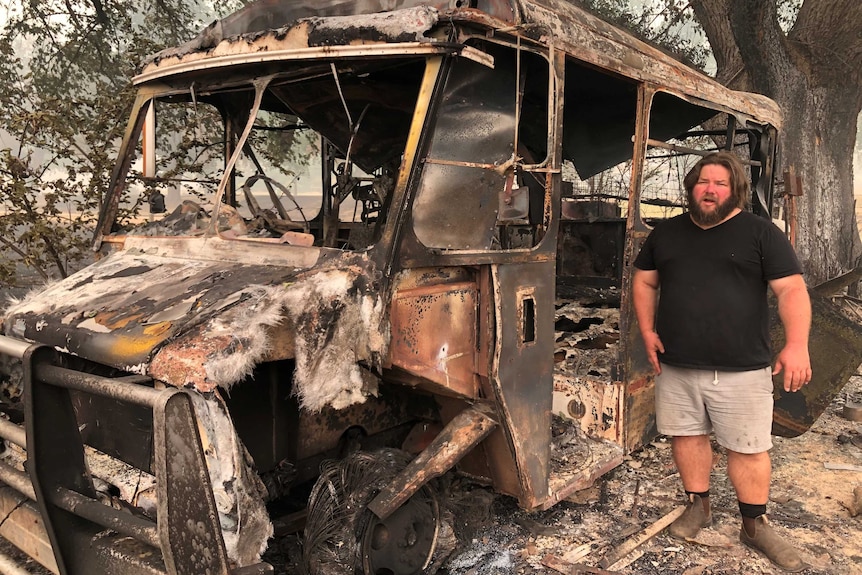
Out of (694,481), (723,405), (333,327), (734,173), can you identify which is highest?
(734,173)

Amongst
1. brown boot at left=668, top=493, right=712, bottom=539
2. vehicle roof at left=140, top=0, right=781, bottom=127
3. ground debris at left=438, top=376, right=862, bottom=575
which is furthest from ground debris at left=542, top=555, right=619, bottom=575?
vehicle roof at left=140, top=0, right=781, bottom=127

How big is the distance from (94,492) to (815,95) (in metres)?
9.75

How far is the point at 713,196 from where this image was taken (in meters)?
3.35

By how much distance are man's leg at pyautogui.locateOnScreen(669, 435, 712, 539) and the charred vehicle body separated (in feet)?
1.23

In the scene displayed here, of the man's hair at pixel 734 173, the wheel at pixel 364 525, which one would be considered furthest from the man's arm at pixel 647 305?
the wheel at pixel 364 525

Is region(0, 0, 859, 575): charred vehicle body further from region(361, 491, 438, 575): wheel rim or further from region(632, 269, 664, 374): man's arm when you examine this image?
region(632, 269, 664, 374): man's arm

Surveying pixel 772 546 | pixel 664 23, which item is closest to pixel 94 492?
pixel 772 546

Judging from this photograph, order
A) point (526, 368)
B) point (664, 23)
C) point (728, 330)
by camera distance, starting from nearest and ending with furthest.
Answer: point (526, 368), point (728, 330), point (664, 23)

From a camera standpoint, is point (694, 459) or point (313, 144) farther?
point (313, 144)

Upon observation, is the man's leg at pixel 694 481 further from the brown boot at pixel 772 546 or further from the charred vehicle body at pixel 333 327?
the charred vehicle body at pixel 333 327

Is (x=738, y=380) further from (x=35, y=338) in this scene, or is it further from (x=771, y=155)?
(x=35, y=338)

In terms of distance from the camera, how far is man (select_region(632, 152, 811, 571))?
3209 millimetres

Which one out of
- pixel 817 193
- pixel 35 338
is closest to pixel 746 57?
pixel 817 193

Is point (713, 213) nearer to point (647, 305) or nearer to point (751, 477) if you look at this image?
point (647, 305)
